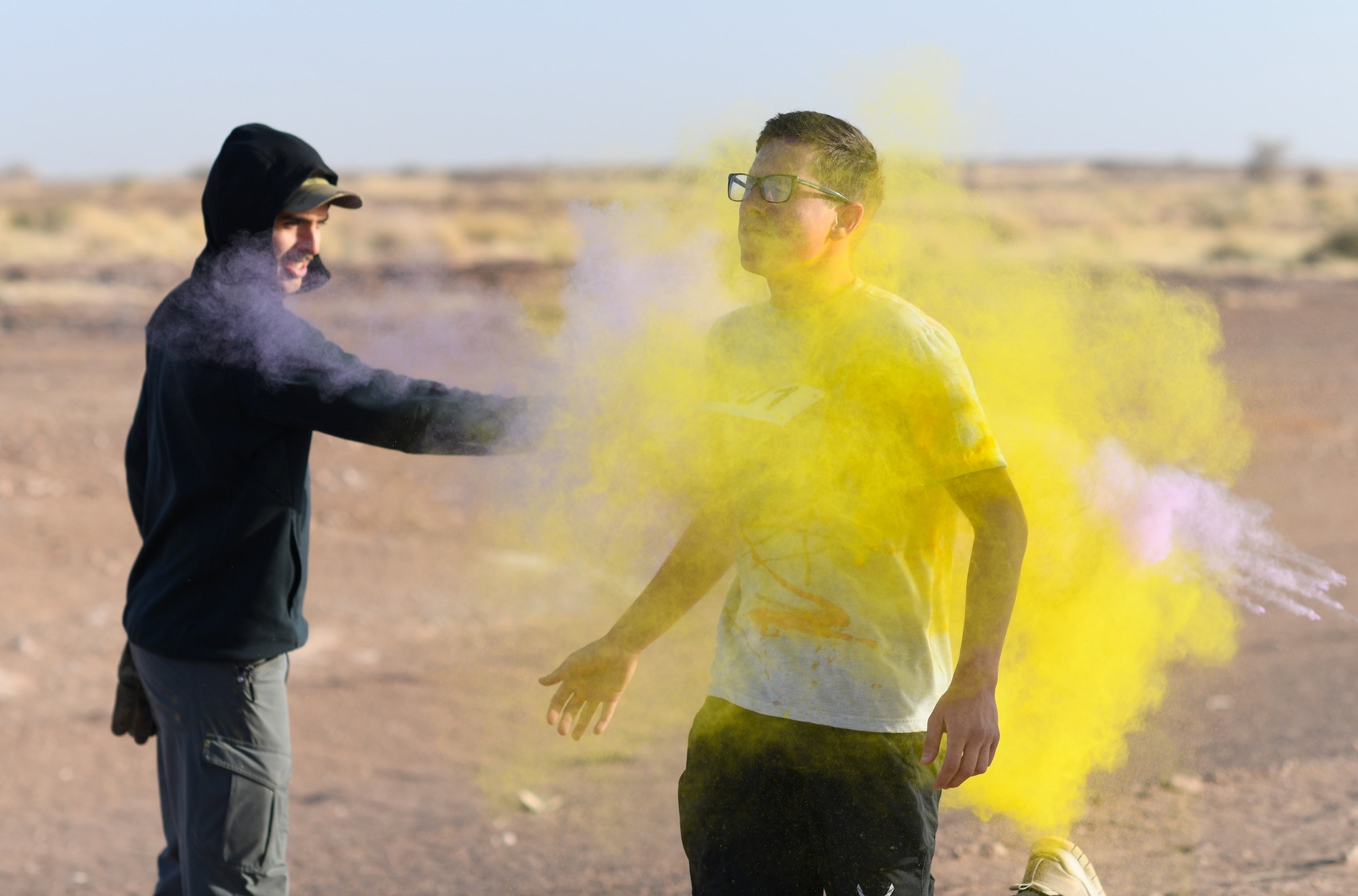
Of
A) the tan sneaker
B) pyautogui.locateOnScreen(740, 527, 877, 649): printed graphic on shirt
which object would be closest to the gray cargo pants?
pyautogui.locateOnScreen(740, 527, 877, 649): printed graphic on shirt

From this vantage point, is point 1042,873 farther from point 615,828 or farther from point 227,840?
point 615,828

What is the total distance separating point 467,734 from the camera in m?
5.29

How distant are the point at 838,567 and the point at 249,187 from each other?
1.62 metres

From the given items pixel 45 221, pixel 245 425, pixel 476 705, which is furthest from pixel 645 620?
pixel 45 221

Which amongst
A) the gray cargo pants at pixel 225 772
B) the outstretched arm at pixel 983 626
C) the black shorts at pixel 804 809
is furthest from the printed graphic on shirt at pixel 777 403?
the gray cargo pants at pixel 225 772

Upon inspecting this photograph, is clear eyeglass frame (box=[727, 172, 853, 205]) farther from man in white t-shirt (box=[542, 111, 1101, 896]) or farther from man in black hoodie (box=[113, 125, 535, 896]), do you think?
man in black hoodie (box=[113, 125, 535, 896])

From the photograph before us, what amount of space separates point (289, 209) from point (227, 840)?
56.2 inches

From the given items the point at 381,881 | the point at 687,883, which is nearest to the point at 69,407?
the point at 381,881

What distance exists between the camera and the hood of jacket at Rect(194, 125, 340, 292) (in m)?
2.70

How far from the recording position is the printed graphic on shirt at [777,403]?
2197 millimetres

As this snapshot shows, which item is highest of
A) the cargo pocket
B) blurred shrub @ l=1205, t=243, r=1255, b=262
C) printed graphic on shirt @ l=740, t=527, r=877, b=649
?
blurred shrub @ l=1205, t=243, r=1255, b=262

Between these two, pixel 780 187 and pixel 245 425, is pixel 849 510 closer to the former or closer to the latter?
pixel 780 187

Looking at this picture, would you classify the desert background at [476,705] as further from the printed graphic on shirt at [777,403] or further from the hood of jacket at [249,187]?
the printed graphic on shirt at [777,403]

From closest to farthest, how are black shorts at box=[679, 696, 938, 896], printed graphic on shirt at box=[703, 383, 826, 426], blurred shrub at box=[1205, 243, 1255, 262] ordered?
black shorts at box=[679, 696, 938, 896] → printed graphic on shirt at box=[703, 383, 826, 426] → blurred shrub at box=[1205, 243, 1255, 262]
